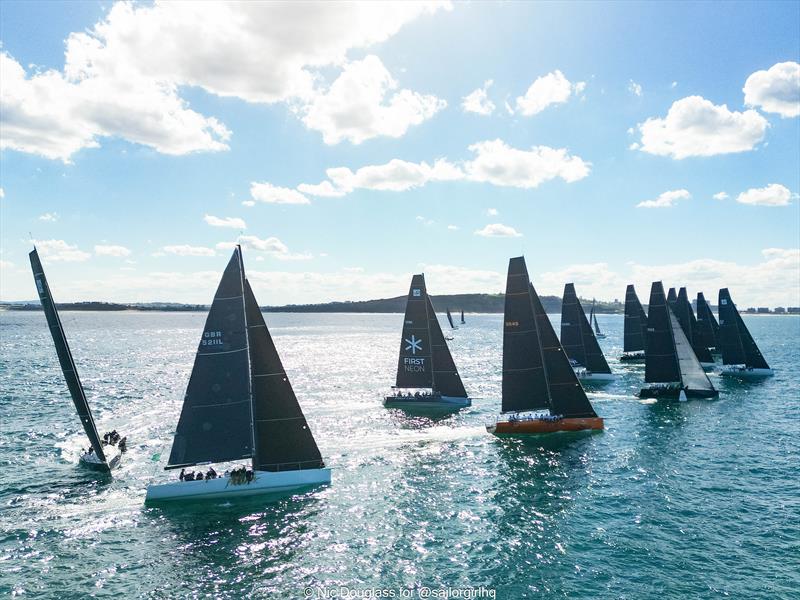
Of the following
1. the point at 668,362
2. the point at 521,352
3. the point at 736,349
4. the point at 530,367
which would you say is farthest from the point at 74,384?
the point at 736,349

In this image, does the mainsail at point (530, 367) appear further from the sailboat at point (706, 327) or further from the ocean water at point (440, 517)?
the sailboat at point (706, 327)

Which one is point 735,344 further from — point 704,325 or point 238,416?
point 238,416

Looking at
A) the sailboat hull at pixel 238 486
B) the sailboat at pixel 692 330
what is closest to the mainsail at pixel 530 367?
the sailboat hull at pixel 238 486

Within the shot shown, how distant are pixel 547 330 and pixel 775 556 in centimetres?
2587

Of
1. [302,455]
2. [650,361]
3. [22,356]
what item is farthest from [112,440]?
[22,356]

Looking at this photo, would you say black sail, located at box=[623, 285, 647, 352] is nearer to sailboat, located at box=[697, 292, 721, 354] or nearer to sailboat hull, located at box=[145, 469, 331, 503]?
sailboat, located at box=[697, 292, 721, 354]

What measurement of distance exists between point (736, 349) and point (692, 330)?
7753 mm

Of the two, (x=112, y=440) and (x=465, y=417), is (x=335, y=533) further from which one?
(x=465, y=417)

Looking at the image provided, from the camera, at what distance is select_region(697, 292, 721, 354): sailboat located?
3610 inches

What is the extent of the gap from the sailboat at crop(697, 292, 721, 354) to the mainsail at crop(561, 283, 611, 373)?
86.0 feet

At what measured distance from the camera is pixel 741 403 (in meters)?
59.4

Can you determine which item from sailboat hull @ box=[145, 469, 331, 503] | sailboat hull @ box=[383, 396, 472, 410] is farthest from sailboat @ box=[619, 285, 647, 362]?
sailboat hull @ box=[145, 469, 331, 503]

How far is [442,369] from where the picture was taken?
58062 millimetres

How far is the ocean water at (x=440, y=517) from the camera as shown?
73.7 feet
